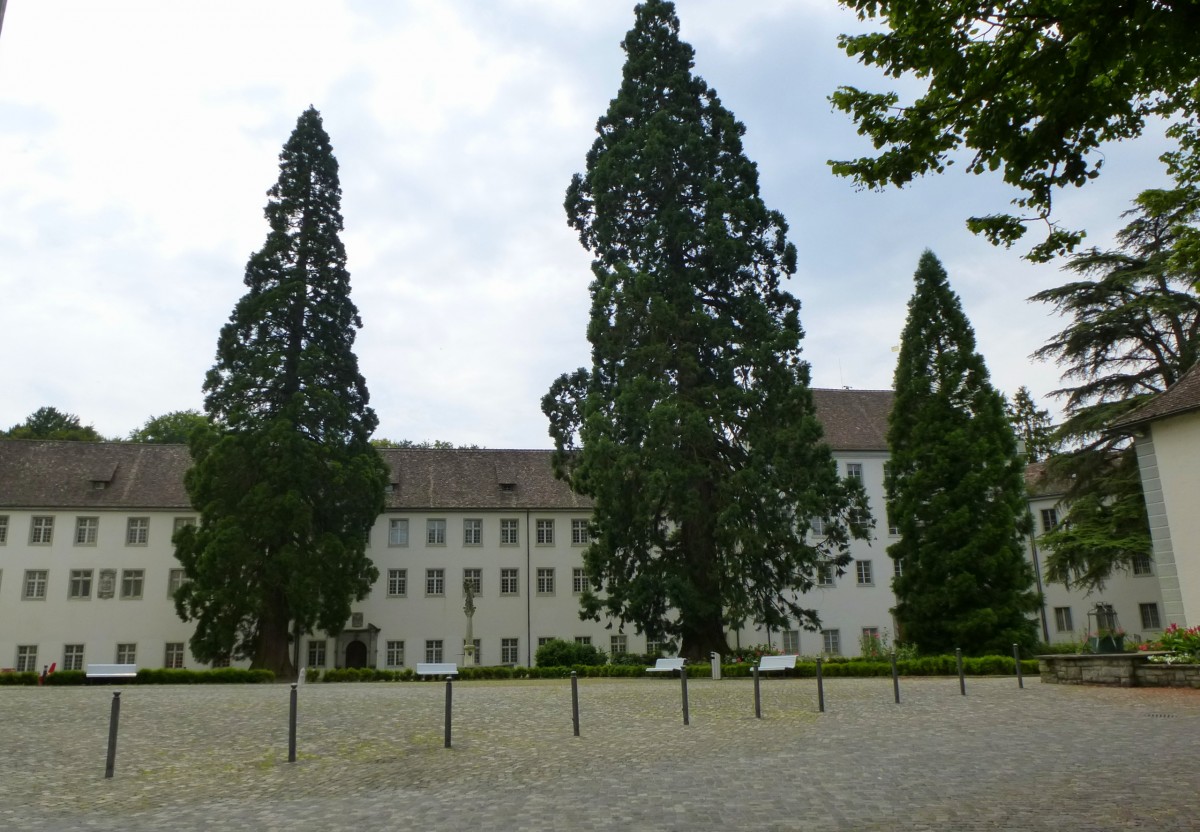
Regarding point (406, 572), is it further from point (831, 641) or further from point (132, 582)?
point (831, 641)

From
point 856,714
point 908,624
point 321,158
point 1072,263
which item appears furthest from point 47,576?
point 1072,263

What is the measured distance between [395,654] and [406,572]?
3.74m

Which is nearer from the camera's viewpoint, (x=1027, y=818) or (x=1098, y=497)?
(x=1027, y=818)

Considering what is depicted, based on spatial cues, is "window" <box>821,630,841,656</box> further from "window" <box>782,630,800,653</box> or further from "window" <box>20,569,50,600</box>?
"window" <box>20,569,50,600</box>

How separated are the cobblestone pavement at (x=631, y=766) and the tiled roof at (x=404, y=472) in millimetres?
30055

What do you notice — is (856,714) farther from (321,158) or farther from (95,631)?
(95,631)

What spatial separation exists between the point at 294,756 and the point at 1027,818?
7637 mm

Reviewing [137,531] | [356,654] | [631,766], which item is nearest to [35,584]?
[137,531]

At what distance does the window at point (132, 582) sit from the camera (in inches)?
1718

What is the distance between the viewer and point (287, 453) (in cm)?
3472

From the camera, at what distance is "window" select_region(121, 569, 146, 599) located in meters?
43.6

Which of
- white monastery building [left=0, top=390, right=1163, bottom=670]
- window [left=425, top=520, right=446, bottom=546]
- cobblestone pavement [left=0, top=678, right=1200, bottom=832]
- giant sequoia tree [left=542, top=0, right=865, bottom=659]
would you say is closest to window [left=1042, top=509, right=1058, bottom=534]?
white monastery building [left=0, top=390, right=1163, bottom=670]

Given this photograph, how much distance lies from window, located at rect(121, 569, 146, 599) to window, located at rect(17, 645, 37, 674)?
4111 mm

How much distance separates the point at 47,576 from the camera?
1702 inches
